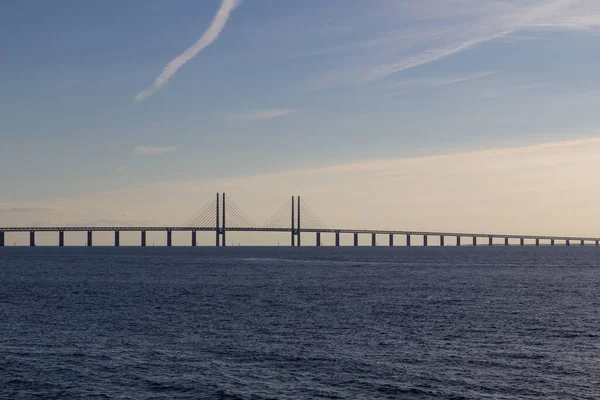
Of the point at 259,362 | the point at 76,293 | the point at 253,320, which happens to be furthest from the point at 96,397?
the point at 76,293

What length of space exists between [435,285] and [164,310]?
1678 inches

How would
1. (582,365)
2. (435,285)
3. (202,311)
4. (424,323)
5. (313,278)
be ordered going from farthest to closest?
(313,278) → (435,285) → (202,311) → (424,323) → (582,365)

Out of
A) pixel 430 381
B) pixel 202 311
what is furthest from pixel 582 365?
pixel 202 311

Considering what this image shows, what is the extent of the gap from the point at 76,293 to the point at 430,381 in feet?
179

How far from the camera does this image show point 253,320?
5594 cm

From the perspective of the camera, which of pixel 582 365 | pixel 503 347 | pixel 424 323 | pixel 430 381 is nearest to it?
pixel 430 381

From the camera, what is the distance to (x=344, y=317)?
5812 cm

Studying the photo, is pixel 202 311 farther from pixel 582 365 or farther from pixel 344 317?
pixel 582 365

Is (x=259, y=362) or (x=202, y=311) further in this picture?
(x=202, y=311)

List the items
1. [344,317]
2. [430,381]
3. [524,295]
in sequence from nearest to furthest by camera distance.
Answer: [430,381]
[344,317]
[524,295]

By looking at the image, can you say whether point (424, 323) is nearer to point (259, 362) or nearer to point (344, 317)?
point (344, 317)

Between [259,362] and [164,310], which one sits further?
[164,310]

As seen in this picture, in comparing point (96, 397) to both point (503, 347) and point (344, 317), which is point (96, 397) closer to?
point (503, 347)

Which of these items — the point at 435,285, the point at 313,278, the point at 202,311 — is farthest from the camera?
the point at 313,278
